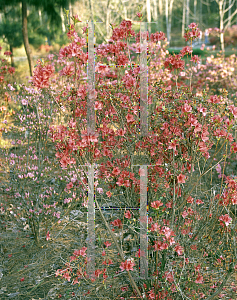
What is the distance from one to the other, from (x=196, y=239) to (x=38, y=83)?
1.65 meters

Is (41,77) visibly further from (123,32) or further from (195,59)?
(195,59)

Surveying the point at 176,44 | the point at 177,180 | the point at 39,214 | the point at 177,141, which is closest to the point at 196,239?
the point at 177,180

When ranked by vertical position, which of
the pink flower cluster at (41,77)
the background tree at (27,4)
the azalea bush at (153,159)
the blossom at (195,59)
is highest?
the background tree at (27,4)

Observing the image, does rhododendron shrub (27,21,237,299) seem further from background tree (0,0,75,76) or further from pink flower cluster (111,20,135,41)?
background tree (0,0,75,76)

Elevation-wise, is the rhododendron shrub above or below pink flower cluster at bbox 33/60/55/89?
below

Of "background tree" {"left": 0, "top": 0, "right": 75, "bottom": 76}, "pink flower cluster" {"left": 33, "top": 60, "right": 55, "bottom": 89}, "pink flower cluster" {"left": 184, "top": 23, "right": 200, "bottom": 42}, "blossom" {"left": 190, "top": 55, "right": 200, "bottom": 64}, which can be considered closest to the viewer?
"pink flower cluster" {"left": 33, "top": 60, "right": 55, "bottom": 89}

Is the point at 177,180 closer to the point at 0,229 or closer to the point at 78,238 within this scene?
the point at 78,238

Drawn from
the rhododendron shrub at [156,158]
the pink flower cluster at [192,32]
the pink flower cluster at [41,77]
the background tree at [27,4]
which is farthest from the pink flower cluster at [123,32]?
the background tree at [27,4]

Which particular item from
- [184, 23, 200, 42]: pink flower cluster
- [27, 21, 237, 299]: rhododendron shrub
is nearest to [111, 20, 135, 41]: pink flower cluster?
[27, 21, 237, 299]: rhododendron shrub

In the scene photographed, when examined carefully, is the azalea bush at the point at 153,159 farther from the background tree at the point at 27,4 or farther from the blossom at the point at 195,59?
the background tree at the point at 27,4

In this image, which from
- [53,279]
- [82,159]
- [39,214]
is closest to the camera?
[82,159]

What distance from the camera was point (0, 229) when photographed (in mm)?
3338

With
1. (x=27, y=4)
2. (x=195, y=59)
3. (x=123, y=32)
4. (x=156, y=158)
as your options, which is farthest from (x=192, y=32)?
(x=27, y=4)

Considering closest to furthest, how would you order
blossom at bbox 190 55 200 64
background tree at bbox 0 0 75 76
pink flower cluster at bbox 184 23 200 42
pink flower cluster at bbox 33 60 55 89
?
pink flower cluster at bbox 33 60 55 89 < pink flower cluster at bbox 184 23 200 42 < blossom at bbox 190 55 200 64 < background tree at bbox 0 0 75 76
